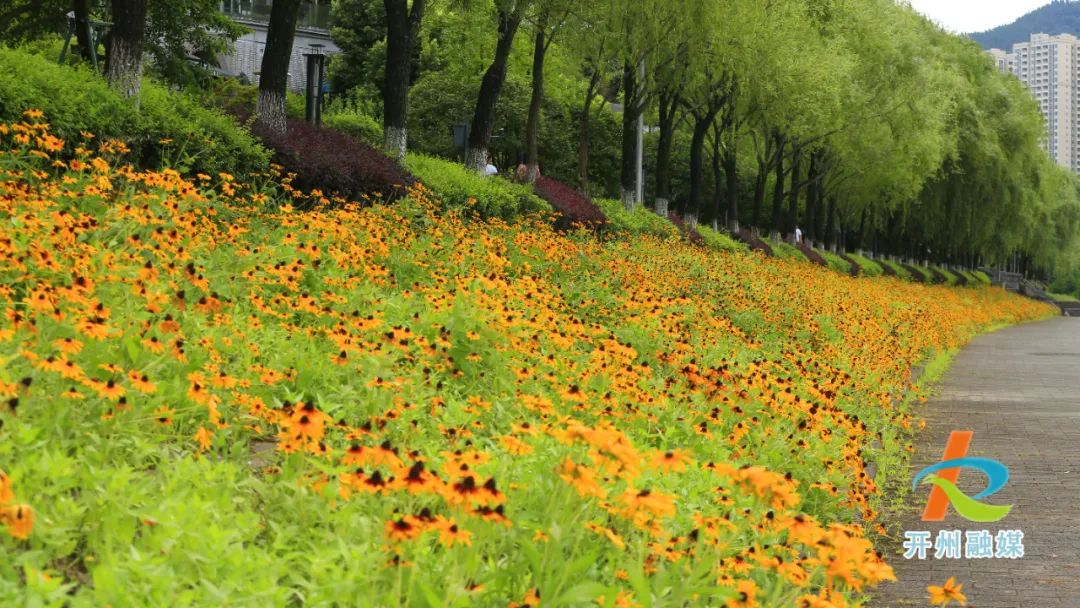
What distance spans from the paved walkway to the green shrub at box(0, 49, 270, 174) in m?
7.07

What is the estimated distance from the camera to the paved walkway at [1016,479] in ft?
19.3

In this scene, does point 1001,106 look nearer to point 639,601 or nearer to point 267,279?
point 267,279

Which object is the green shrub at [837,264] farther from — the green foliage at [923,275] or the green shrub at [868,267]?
the green foliage at [923,275]

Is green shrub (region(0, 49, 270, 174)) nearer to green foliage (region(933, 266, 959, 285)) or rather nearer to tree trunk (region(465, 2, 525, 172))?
tree trunk (region(465, 2, 525, 172))

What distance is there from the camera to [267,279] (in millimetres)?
7684

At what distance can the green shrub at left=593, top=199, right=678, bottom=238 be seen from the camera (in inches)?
943

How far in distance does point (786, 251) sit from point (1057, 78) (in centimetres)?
16426

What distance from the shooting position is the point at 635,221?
25.4 metres

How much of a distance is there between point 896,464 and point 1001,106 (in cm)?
4208

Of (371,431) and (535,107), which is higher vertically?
(535,107)

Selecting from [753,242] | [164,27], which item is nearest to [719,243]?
[753,242]

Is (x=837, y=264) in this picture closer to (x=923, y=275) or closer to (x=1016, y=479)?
(x=923, y=275)

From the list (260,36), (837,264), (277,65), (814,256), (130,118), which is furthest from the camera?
(260,36)

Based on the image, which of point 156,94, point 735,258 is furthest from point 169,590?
point 735,258
